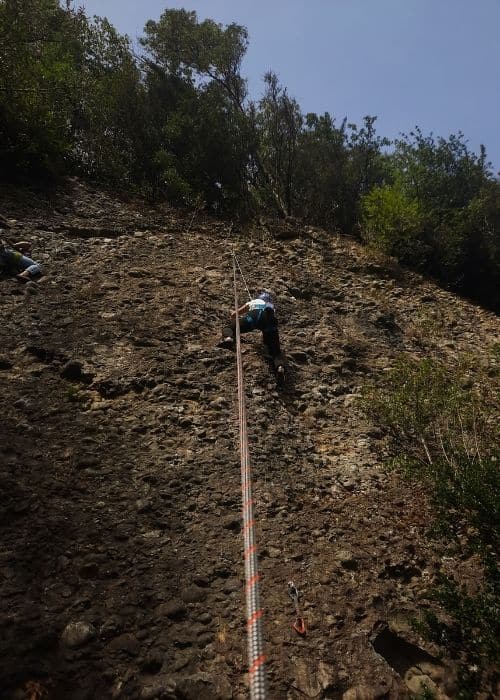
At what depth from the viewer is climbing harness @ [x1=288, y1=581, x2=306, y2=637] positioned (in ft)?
12.5

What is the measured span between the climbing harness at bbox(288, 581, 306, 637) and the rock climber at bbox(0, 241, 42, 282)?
7.11 metres

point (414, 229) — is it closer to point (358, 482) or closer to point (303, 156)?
point (303, 156)

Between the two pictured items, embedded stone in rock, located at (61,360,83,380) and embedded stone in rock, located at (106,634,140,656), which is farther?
embedded stone in rock, located at (61,360,83,380)

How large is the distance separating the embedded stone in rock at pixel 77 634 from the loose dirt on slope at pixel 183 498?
0.01 meters

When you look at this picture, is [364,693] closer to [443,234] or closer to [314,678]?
[314,678]

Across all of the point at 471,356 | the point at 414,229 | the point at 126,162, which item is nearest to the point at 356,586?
the point at 471,356

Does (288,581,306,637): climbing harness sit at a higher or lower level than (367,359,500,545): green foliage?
lower

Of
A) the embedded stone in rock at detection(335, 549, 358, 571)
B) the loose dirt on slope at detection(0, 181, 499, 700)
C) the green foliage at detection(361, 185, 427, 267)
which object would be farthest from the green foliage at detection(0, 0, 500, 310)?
the embedded stone in rock at detection(335, 549, 358, 571)

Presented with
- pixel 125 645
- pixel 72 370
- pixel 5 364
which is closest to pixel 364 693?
pixel 125 645

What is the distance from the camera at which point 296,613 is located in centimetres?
397

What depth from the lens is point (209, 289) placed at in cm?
995

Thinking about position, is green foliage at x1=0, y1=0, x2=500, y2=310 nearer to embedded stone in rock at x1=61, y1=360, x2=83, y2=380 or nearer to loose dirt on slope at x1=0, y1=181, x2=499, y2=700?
loose dirt on slope at x1=0, y1=181, x2=499, y2=700

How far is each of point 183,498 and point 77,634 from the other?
178 centimetres

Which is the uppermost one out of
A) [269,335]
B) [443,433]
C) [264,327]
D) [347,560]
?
[264,327]
